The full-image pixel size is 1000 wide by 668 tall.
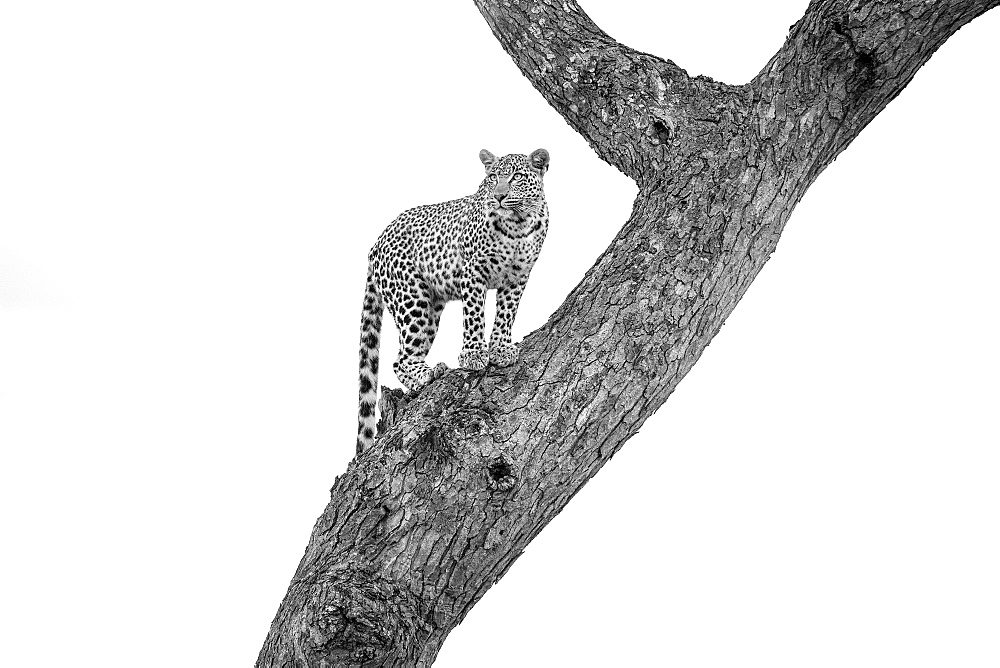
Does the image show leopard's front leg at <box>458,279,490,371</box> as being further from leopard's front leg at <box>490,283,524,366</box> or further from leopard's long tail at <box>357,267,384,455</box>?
leopard's long tail at <box>357,267,384,455</box>

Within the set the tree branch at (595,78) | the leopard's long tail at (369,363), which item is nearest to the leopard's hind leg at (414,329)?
the leopard's long tail at (369,363)

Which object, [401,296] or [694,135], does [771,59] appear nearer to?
[694,135]

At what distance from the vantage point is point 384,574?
171 inches

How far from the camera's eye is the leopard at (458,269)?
191 inches

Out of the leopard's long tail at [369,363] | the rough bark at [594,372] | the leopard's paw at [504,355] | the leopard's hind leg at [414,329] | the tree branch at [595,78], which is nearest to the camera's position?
the rough bark at [594,372]

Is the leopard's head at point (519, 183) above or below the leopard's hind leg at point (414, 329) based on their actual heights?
above

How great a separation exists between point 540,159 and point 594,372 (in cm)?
97

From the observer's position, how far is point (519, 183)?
4.86m

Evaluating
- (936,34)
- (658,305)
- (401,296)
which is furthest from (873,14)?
(401,296)

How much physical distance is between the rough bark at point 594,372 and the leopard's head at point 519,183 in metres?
0.40

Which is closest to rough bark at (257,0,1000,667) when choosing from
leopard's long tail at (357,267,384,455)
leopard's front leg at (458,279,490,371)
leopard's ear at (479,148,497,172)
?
leopard's front leg at (458,279,490,371)

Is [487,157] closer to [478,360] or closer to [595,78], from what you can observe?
[595,78]

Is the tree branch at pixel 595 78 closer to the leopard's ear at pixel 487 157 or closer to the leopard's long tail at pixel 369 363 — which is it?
the leopard's ear at pixel 487 157

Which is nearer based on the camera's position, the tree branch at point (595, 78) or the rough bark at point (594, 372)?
the rough bark at point (594, 372)
